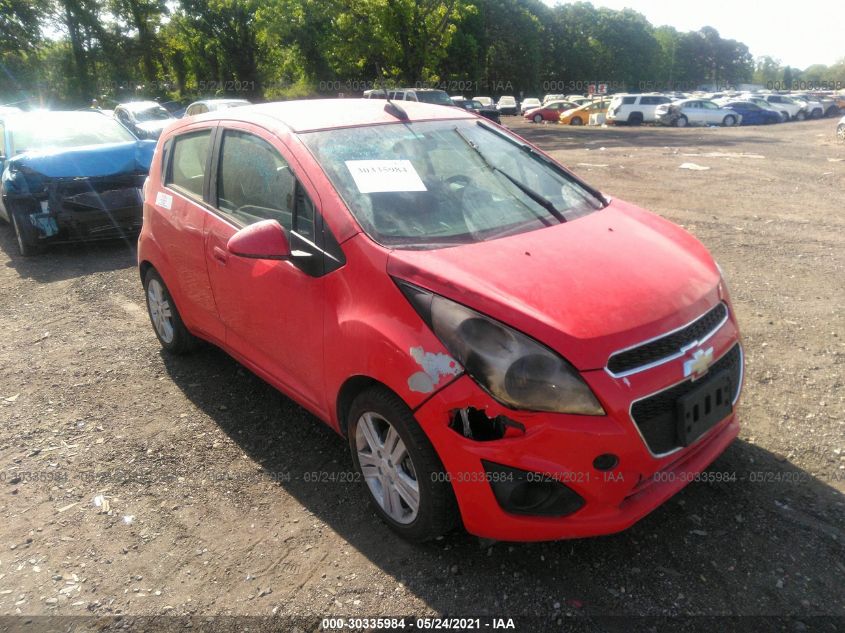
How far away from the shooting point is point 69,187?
748cm

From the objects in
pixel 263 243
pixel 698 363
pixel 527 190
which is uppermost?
pixel 527 190

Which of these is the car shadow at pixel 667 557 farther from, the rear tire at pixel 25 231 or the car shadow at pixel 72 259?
the rear tire at pixel 25 231

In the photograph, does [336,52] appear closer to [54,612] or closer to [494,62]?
[494,62]

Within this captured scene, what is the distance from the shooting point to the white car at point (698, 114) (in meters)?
30.3

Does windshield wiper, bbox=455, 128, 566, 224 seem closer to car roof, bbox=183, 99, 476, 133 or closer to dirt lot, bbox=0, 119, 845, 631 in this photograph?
car roof, bbox=183, 99, 476, 133

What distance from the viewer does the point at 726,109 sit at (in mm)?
30547

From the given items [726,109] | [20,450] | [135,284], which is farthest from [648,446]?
[726,109]

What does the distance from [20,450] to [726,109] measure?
33.5m

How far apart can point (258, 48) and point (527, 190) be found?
47.9 meters

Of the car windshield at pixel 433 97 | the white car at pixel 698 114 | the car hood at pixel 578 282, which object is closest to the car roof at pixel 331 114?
the car hood at pixel 578 282

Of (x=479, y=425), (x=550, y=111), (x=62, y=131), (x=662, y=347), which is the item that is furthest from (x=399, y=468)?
(x=550, y=111)

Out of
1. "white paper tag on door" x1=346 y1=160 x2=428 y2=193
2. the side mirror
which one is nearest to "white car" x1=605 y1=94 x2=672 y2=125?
"white paper tag on door" x1=346 y1=160 x2=428 y2=193

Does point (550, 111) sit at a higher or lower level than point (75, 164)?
higher

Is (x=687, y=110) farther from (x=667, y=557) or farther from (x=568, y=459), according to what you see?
(x=568, y=459)
